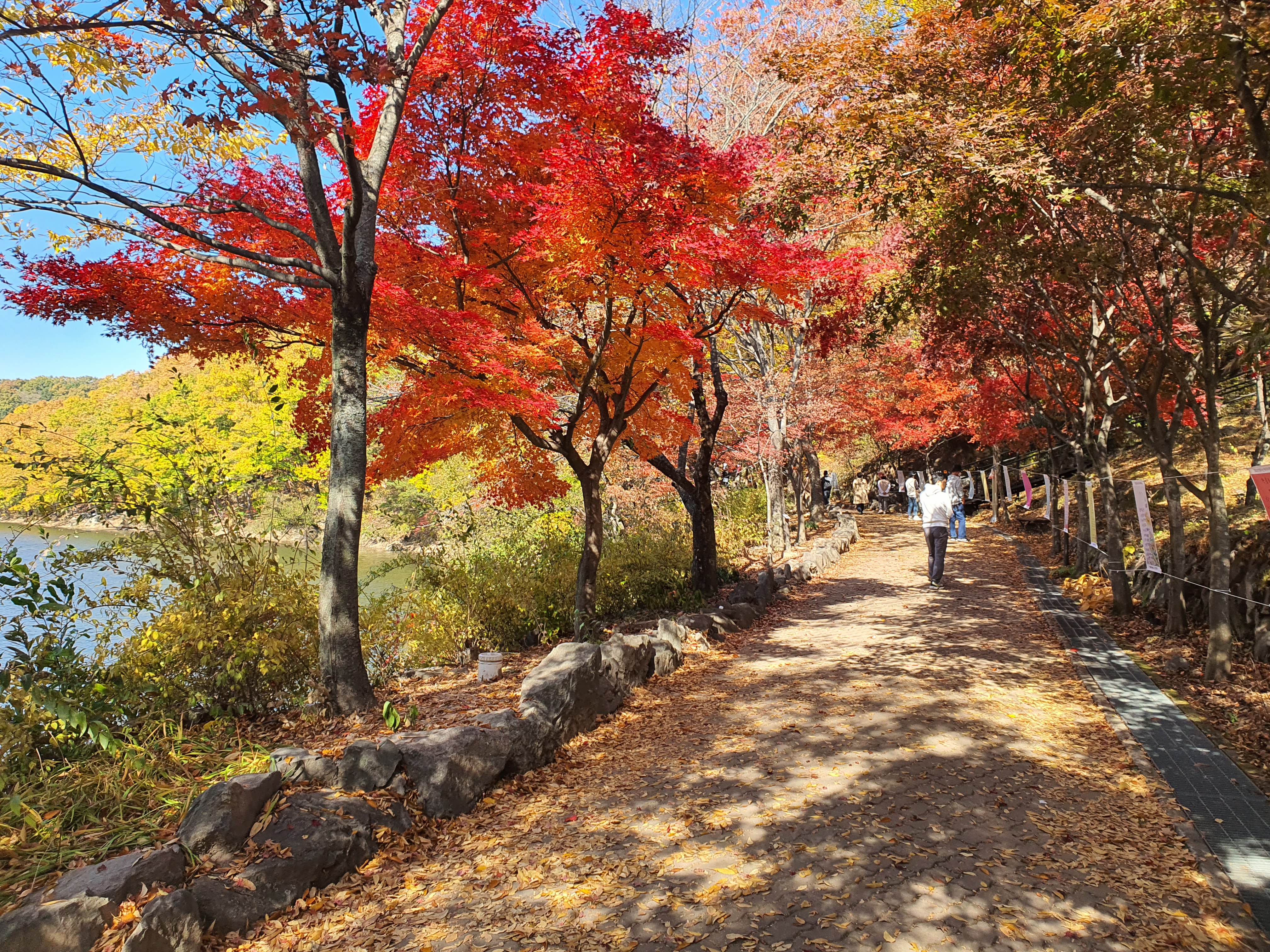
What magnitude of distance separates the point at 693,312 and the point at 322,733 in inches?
265

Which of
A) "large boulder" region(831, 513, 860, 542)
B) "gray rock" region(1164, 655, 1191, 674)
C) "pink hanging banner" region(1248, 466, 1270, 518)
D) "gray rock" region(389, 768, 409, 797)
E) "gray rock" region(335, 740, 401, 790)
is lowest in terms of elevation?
"gray rock" region(1164, 655, 1191, 674)

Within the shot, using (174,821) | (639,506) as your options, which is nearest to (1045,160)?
(174,821)

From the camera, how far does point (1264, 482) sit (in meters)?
4.48

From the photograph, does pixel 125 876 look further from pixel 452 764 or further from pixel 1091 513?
pixel 1091 513

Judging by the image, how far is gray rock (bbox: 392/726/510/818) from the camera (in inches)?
165

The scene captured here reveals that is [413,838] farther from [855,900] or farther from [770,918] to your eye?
[855,900]

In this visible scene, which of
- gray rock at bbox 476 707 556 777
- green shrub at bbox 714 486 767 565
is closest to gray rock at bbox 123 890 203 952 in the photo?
gray rock at bbox 476 707 556 777

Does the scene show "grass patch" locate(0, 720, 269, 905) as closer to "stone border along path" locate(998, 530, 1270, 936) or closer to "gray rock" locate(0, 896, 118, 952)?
"gray rock" locate(0, 896, 118, 952)

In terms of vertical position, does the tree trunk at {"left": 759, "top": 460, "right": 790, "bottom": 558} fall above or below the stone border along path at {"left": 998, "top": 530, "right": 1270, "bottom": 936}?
above

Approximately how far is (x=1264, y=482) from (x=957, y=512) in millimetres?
13683

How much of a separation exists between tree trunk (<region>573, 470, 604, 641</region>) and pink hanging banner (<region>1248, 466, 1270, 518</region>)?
229 inches

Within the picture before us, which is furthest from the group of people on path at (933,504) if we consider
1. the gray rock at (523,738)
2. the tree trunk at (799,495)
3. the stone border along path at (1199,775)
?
the gray rock at (523,738)

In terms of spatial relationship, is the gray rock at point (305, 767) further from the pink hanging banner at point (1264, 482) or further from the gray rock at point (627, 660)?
the pink hanging banner at point (1264, 482)

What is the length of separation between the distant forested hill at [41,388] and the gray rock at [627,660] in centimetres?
5691
